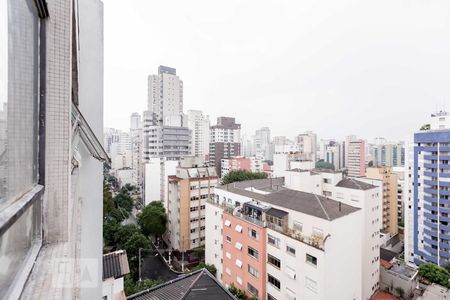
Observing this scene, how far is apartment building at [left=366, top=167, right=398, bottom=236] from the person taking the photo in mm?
23842

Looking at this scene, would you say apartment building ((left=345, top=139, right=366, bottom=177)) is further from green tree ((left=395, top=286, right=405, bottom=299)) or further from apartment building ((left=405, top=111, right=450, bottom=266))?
green tree ((left=395, top=286, right=405, bottom=299))

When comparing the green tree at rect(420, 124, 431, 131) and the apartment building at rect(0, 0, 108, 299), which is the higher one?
the green tree at rect(420, 124, 431, 131)

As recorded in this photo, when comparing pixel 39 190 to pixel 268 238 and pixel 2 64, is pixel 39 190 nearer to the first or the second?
pixel 2 64

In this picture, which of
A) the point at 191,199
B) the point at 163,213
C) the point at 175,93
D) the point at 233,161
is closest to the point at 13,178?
the point at 191,199

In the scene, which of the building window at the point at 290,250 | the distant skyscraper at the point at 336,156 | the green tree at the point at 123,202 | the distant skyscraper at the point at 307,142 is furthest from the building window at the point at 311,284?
the distant skyscraper at the point at 336,156

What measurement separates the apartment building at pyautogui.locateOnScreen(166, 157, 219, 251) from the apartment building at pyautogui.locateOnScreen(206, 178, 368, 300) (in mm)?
5062

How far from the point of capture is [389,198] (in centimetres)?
2405

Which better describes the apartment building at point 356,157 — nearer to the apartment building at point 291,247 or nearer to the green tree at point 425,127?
the green tree at point 425,127

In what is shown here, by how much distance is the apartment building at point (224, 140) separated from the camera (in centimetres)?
3659

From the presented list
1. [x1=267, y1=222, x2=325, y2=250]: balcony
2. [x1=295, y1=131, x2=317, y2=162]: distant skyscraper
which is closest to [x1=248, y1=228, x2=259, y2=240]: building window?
[x1=267, y1=222, x2=325, y2=250]: balcony

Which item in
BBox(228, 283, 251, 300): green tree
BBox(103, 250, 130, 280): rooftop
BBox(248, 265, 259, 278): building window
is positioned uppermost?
BBox(103, 250, 130, 280): rooftop

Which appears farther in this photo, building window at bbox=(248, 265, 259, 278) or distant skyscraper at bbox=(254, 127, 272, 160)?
distant skyscraper at bbox=(254, 127, 272, 160)

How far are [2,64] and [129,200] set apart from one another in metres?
27.4

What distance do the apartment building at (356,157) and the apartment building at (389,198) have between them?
60.4 feet
